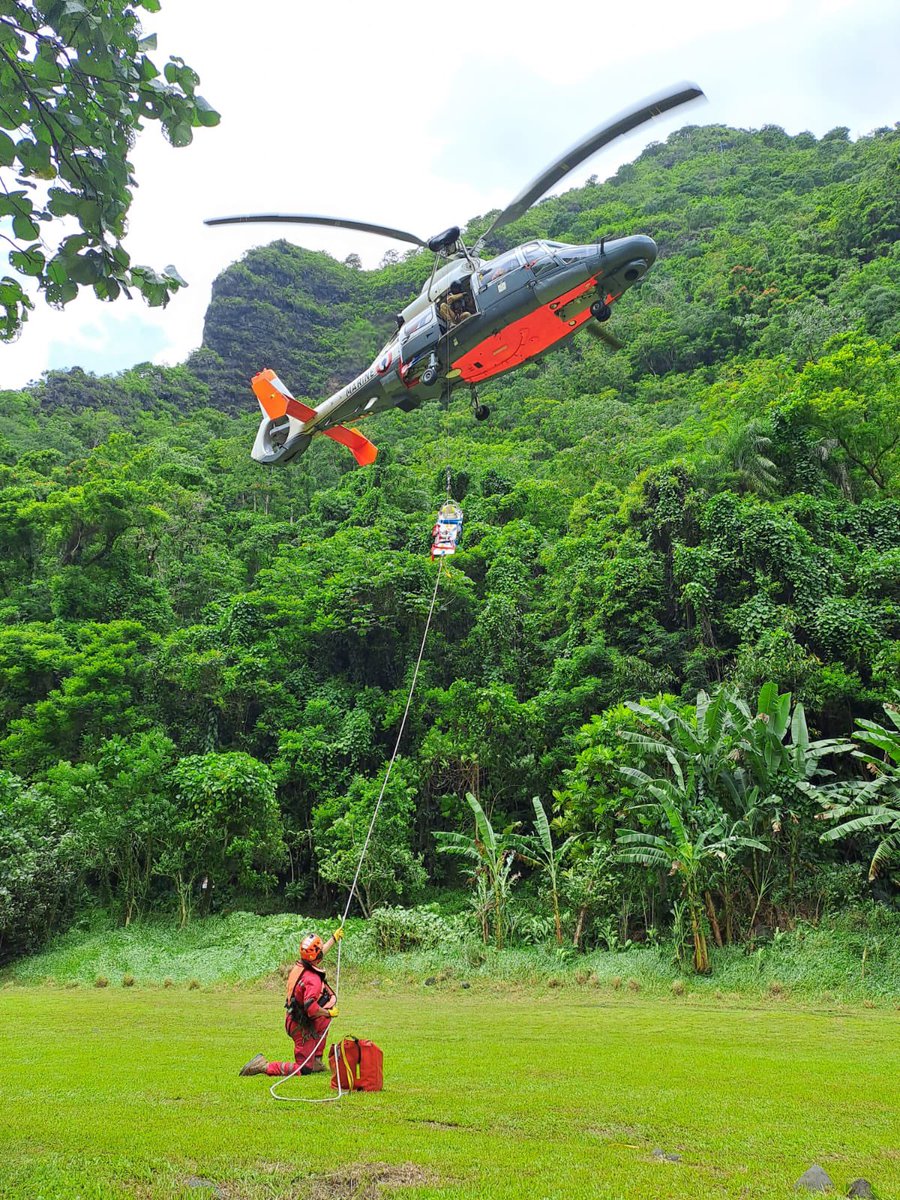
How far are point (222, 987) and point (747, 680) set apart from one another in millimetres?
10170

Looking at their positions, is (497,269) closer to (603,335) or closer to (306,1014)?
(603,335)

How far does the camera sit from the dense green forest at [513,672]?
12156mm

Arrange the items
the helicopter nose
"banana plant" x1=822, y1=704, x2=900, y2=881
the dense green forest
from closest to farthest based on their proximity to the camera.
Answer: the helicopter nose < "banana plant" x1=822, y1=704, x2=900, y2=881 < the dense green forest

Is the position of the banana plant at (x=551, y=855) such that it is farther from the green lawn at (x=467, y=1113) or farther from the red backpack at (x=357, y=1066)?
the red backpack at (x=357, y=1066)

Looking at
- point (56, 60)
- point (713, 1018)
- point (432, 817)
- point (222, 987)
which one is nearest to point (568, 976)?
point (713, 1018)

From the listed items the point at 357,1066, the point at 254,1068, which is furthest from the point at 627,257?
the point at 254,1068

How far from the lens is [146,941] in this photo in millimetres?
14484

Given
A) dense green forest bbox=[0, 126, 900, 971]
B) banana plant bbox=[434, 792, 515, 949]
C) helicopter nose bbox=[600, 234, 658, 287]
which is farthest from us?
banana plant bbox=[434, 792, 515, 949]

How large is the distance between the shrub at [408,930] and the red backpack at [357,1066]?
358 inches

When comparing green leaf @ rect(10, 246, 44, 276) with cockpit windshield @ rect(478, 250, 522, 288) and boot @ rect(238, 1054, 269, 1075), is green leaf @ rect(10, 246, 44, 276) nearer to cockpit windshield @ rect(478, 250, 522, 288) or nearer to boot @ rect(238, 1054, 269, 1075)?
boot @ rect(238, 1054, 269, 1075)

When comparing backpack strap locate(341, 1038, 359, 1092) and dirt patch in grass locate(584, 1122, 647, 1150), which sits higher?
backpack strap locate(341, 1038, 359, 1092)

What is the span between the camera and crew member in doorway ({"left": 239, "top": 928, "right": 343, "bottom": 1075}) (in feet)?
15.7

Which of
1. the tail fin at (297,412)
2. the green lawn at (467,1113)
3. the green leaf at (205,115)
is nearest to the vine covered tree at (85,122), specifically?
the green leaf at (205,115)

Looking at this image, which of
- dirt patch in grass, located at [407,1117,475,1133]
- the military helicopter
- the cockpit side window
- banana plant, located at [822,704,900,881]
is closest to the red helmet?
dirt patch in grass, located at [407,1117,475,1133]
